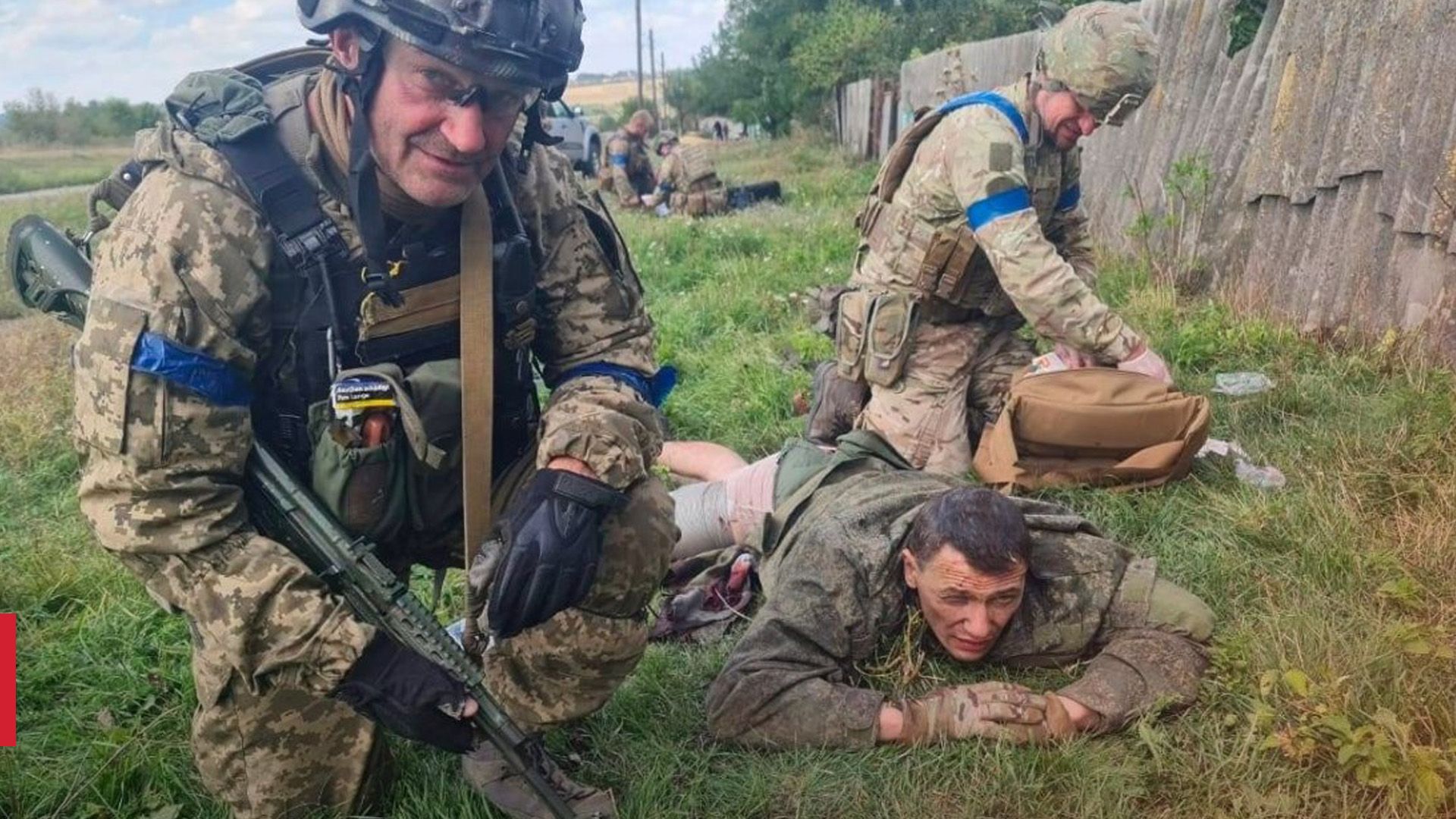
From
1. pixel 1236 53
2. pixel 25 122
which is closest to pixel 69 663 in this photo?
pixel 1236 53

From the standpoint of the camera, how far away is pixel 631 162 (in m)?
14.3

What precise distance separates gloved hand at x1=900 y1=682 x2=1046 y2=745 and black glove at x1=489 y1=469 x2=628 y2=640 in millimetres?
845

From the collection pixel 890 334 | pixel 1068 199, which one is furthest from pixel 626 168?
pixel 890 334

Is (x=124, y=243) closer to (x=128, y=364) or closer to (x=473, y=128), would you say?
(x=128, y=364)

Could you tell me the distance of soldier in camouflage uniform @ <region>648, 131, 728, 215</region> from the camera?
12273 mm

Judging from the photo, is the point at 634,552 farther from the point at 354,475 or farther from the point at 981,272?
the point at 981,272

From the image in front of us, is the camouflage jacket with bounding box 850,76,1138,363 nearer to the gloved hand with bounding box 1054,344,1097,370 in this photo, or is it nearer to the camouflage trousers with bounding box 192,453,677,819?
the gloved hand with bounding box 1054,344,1097,370

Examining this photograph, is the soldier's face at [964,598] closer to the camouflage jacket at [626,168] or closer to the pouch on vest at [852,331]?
the pouch on vest at [852,331]

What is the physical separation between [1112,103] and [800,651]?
7.26ft

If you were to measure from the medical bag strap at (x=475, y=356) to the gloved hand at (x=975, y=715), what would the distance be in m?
1.02

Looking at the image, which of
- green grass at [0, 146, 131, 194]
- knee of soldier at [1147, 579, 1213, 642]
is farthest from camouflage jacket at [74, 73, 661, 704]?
green grass at [0, 146, 131, 194]

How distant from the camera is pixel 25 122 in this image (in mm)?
29188

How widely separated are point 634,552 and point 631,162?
40.5 feet

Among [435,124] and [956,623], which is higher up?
[435,124]
